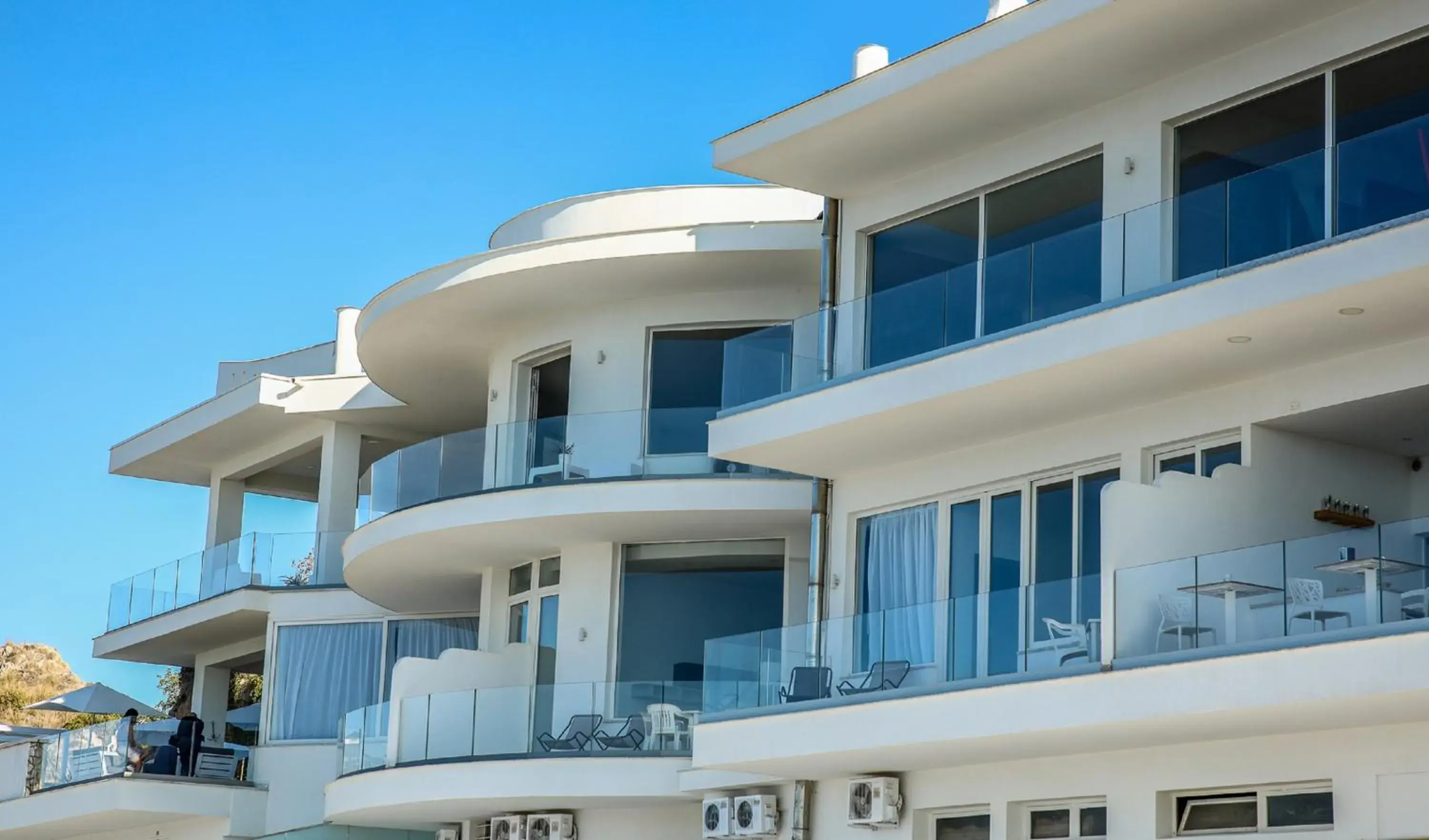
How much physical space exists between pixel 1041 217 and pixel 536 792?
8155mm

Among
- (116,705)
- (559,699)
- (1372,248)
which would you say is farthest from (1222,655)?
(116,705)

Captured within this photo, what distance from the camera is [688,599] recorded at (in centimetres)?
2223

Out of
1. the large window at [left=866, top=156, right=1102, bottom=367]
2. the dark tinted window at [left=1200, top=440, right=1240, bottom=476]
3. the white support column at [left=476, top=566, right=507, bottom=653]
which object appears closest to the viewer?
the dark tinted window at [left=1200, top=440, right=1240, bottom=476]

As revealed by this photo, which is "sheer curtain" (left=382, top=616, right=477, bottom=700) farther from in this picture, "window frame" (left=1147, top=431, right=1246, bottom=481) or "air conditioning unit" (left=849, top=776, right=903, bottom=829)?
"window frame" (left=1147, top=431, right=1246, bottom=481)

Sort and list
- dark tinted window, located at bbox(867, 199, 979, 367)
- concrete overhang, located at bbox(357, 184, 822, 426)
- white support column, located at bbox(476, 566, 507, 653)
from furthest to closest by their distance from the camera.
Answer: white support column, located at bbox(476, 566, 507, 653)
concrete overhang, located at bbox(357, 184, 822, 426)
dark tinted window, located at bbox(867, 199, 979, 367)

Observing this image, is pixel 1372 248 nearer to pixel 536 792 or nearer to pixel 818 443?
pixel 818 443

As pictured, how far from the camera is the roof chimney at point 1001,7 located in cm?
1789

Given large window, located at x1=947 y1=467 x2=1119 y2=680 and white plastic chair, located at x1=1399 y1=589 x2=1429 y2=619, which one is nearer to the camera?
white plastic chair, located at x1=1399 y1=589 x2=1429 y2=619

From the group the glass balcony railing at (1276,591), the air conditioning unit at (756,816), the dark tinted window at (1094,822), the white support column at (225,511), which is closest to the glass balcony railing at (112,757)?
the white support column at (225,511)

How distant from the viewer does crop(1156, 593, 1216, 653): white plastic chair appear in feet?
45.8

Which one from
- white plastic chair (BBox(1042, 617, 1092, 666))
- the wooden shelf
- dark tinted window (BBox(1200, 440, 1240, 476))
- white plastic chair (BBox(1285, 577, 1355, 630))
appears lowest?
white plastic chair (BBox(1042, 617, 1092, 666))

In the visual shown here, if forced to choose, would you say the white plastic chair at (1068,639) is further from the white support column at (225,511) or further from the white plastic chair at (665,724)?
the white support column at (225,511)

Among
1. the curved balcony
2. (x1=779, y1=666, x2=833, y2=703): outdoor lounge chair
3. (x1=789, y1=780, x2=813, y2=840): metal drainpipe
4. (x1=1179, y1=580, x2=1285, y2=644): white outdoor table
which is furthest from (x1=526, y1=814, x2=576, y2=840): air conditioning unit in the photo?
(x1=1179, y1=580, x2=1285, y2=644): white outdoor table

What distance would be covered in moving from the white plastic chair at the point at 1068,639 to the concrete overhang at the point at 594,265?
7.38 metres
